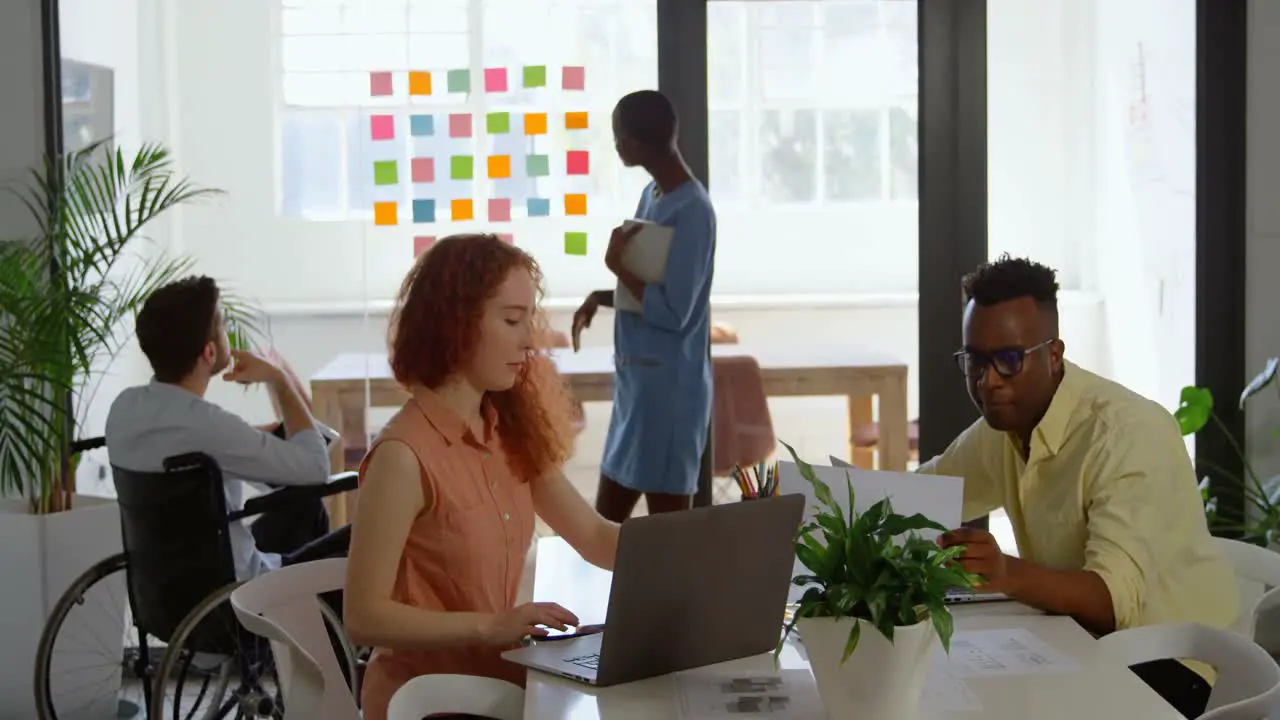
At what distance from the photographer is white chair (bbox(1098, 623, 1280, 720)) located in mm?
2014

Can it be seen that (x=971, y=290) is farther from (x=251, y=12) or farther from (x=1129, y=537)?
(x=251, y=12)

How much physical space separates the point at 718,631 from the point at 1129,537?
75cm

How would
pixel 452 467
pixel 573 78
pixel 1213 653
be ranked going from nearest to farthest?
1. pixel 1213 653
2. pixel 452 467
3. pixel 573 78

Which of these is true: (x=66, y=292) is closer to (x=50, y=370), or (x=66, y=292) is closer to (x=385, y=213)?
(x=50, y=370)

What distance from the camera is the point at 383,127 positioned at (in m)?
4.29

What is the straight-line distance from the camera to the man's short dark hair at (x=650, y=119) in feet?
13.3

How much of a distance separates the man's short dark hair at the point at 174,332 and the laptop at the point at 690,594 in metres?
1.63

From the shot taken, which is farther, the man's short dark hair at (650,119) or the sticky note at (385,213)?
the sticky note at (385,213)

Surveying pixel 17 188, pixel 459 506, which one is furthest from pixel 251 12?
pixel 459 506

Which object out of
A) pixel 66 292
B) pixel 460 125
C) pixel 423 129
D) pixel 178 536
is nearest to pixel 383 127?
pixel 423 129

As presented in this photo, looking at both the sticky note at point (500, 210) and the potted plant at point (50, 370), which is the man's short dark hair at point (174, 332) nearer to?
the potted plant at point (50, 370)

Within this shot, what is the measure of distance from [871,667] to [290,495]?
6.32 ft

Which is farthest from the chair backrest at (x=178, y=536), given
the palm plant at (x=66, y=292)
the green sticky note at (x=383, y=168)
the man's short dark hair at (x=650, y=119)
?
the man's short dark hair at (x=650, y=119)

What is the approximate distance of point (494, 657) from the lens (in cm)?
231
